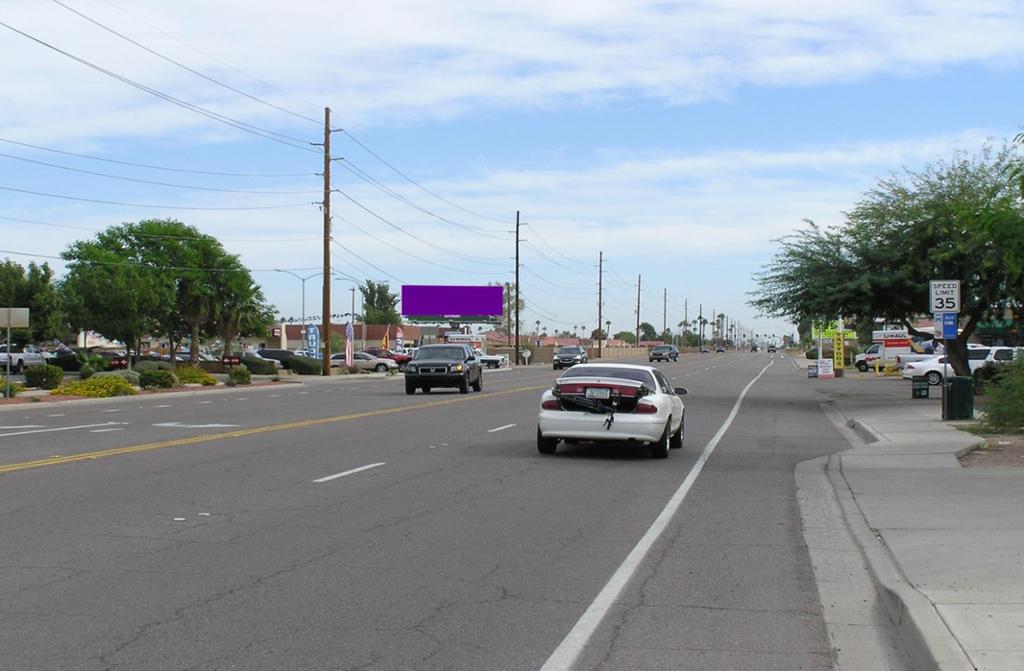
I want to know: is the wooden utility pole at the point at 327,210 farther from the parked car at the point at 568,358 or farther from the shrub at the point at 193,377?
the parked car at the point at 568,358

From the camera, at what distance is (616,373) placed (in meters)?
18.0

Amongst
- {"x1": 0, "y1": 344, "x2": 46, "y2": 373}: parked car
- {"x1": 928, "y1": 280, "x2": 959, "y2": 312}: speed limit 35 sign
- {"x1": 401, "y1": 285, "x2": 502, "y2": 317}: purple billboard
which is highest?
{"x1": 401, "y1": 285, "x2": 502, "y2": 317}: purple billboard

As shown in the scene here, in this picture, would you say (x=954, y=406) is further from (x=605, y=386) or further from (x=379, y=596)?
(x=379, y=596)

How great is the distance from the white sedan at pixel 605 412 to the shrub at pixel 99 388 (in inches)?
939

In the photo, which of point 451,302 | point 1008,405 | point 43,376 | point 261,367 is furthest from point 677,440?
point 451,302

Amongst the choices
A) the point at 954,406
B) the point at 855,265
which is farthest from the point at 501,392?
the point at 954,406

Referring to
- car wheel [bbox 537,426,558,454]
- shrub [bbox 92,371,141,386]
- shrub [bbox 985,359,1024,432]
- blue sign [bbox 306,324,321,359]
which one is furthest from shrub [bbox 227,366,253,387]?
shrub [bbox 985,359,1024,432]

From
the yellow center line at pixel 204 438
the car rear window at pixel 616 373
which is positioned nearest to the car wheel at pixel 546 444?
the car rear window at pixel 616 373

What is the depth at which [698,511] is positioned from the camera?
486 inches

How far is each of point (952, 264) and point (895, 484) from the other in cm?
2274

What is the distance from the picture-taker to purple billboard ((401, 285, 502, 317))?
106 metres

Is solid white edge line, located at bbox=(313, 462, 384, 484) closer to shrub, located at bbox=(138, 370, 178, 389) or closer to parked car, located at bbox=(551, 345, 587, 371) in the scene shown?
shrub, located at bbox=(138, 370, 178, 389)

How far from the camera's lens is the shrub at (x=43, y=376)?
128 ft

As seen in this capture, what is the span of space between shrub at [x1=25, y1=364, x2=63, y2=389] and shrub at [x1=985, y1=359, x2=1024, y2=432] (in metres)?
30.6
